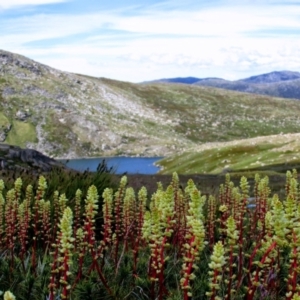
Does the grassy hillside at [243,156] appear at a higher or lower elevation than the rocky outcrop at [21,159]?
lower

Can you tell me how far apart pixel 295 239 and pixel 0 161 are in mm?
28495

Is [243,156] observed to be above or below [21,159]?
below

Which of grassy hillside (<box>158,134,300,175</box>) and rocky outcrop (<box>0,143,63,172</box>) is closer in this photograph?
rocky outcrop (<box>0,143,63,172</box>)

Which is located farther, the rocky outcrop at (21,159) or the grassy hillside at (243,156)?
the grassy hillside at (243,156)

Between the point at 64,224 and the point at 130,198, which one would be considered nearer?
the point at 64,224

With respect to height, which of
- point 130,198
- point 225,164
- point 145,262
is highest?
point 130,198

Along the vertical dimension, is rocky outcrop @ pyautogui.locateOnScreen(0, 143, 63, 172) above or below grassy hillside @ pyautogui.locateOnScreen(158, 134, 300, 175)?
above

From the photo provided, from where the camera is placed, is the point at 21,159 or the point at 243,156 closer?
the point at 21,159

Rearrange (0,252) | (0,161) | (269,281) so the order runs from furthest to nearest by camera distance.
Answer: (0,161) → (0,252) → (269,281)

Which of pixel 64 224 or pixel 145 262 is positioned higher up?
pixel 64 224

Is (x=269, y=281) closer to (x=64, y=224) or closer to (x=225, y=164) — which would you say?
(x=64, y=224)

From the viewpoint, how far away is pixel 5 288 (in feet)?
24.2

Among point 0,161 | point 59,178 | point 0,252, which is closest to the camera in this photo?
point 0,252

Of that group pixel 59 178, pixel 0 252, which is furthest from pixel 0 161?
pixel 0 252
